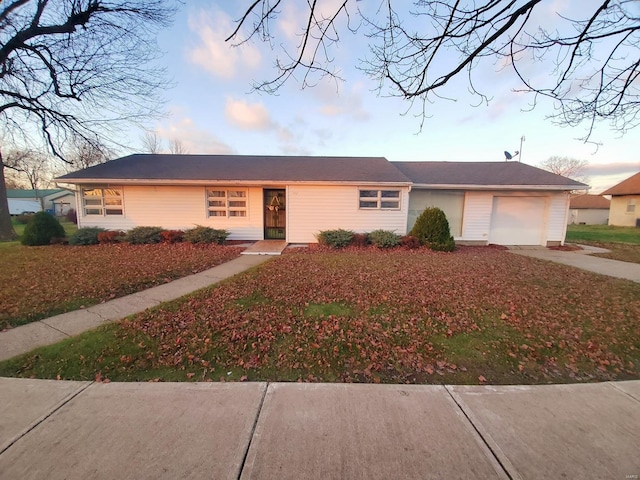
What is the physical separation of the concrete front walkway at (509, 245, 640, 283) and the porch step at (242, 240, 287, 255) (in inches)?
357

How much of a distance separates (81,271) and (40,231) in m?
6.13

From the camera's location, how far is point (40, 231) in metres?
9.95

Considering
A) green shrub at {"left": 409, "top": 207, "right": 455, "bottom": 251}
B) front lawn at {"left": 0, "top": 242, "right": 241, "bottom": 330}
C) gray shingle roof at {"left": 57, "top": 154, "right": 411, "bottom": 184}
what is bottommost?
front lawn at {"left": 0, "top": 242, "right": 241, "bottom": 330}

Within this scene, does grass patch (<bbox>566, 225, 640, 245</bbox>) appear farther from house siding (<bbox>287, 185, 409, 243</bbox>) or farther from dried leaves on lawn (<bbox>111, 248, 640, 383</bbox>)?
dried leaves on lawn (<bbox>111, 248, 640, 383</bbox>)

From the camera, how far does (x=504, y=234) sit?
11906 mm

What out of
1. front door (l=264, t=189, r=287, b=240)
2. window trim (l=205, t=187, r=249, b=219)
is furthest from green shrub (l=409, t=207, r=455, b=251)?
window trim (l=205, t=187, r=249, b=219)

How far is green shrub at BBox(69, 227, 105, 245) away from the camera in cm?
995

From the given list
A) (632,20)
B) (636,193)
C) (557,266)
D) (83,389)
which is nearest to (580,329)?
(632,20)

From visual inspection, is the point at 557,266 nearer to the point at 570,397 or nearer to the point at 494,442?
the point at 570,397

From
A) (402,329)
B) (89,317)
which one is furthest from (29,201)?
(402,329)

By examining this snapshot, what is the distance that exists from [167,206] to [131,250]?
2.79m

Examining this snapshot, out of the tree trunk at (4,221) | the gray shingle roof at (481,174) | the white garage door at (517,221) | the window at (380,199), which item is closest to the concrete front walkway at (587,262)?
the white garage door at (517,221)

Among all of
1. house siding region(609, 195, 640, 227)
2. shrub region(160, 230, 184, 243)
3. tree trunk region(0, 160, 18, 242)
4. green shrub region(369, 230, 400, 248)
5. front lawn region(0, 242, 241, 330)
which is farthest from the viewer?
house siding region(609, 195, 640, 227)

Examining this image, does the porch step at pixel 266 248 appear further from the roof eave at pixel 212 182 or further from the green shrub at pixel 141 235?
the green shrub at pixel 141 235
